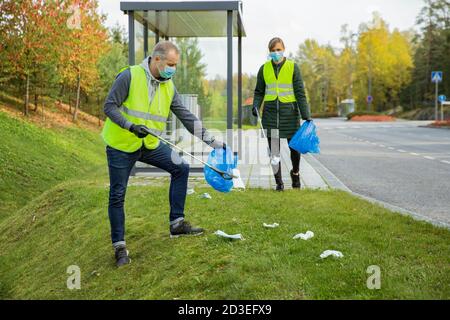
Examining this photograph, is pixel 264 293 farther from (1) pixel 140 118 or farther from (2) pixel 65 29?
(2) pixel 65 29

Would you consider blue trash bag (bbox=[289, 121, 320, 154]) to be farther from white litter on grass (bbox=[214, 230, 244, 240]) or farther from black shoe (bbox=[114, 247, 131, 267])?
black shoe (bbox=[114, 247, 131, 267])

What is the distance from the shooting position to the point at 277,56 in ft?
26.4

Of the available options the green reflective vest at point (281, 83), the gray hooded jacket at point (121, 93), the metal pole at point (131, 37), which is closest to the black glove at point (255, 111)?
the green reflective vest at point (281, 83)

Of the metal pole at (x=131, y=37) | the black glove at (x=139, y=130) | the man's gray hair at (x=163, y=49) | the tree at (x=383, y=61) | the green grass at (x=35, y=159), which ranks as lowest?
the green grass at (x=35, y=159)

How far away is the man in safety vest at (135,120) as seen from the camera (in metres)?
5.09

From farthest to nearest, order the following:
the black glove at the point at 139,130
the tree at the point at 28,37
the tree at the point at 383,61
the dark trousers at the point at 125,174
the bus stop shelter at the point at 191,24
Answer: the tree at the point at 383,61
the tree at the point at 28,37
the bus stop shelter at the point at 191,24
the dark trousers at the point at 125,174
the black glove at the point at 139,130

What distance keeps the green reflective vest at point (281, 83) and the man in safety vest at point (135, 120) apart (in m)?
2.99

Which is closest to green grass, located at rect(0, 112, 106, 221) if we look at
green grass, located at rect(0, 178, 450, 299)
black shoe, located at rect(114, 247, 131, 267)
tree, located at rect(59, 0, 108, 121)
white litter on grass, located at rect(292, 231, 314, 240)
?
tree, located at rect(59, 0, 108, 121)

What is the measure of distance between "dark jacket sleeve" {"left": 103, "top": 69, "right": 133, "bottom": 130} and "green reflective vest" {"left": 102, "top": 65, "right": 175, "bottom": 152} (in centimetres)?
6

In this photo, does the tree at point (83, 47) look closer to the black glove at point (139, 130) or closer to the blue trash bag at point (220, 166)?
the blue trash bag at point (220, 166)

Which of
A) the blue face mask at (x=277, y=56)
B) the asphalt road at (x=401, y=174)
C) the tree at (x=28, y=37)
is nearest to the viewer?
the blue face mask at (x=277, y=56)

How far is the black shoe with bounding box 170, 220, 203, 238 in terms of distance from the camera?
5691 mm

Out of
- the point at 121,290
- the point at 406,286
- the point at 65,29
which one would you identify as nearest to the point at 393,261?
the point at 406,286

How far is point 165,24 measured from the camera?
38.0 ft
